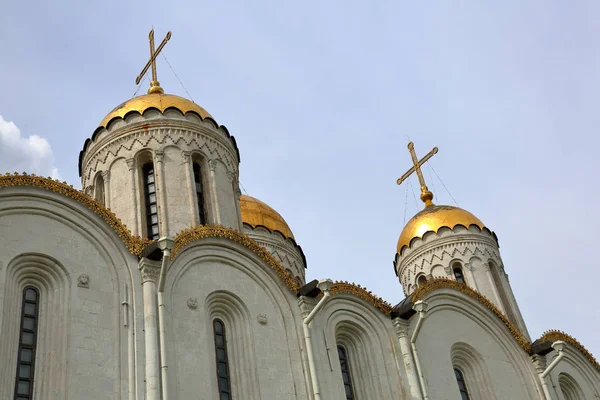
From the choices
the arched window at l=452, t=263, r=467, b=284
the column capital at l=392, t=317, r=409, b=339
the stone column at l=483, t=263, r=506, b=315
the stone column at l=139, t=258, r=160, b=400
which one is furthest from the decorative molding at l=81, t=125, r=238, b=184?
the stone column at l=483, t=263, r=506, b=315

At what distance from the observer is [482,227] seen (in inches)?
987

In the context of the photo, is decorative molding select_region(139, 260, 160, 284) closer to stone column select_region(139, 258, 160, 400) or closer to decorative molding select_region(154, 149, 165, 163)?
stone column select_region(139, 258, 160, 400)

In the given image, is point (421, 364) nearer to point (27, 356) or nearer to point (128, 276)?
point (128, 276)

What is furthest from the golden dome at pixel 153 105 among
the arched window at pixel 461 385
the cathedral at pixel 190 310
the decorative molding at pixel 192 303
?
the arched window at pixel 461 385

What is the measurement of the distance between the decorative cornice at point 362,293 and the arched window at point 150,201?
398cm

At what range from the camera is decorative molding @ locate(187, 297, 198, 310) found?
13805 millimetres

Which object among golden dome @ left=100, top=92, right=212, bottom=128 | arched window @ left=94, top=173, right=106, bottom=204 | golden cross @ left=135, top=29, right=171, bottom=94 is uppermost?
golden cross @ left=135, top=29, right=171, bottom=94

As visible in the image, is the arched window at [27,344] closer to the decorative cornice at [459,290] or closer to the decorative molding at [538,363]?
the decorative cornice at [459,290]

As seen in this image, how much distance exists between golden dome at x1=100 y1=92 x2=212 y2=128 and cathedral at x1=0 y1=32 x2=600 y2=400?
5cm

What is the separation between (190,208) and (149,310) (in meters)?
3.99

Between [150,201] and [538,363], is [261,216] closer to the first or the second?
[150,201]

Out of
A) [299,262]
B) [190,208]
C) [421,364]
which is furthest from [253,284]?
[299,262]

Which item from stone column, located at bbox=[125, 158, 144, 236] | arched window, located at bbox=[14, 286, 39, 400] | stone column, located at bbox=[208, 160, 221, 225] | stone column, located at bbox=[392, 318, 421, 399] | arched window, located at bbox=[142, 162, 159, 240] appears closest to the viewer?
arched window, located at bbox=[14, 286, 39, 400]

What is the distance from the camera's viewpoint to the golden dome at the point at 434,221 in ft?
81.8
